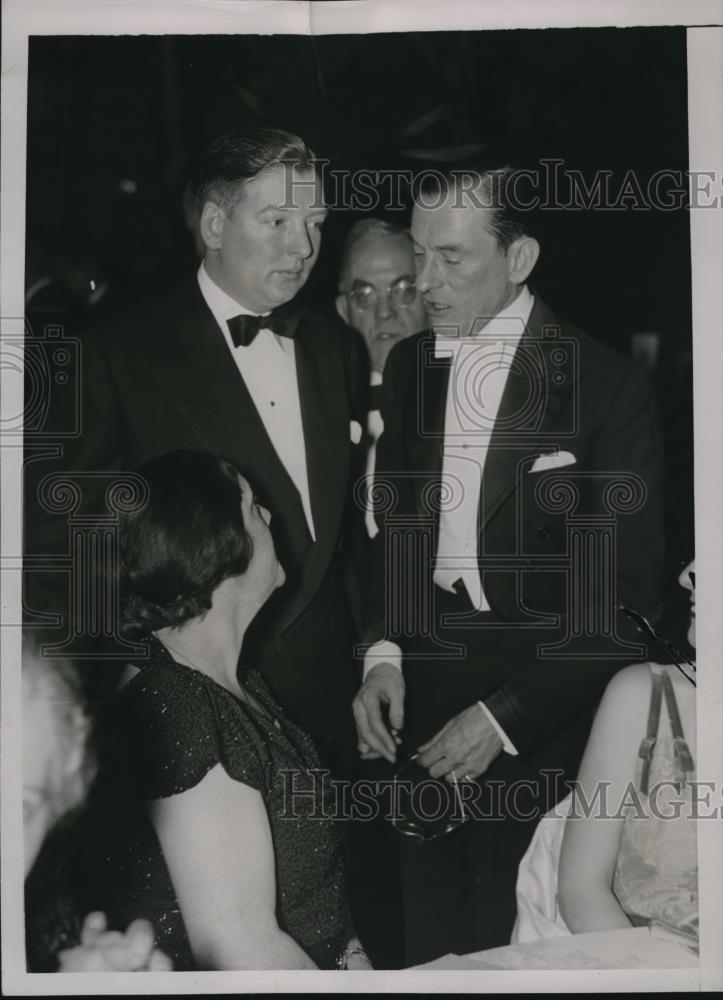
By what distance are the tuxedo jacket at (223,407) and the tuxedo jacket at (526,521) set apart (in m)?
0.08

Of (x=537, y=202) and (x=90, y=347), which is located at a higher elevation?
(x=537, y=202)

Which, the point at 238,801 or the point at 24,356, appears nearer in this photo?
the point at 238,801

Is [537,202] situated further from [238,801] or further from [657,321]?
[238,801]

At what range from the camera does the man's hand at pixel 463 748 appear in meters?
1.57

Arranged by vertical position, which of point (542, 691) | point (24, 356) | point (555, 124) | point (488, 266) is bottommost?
point (542, 691)

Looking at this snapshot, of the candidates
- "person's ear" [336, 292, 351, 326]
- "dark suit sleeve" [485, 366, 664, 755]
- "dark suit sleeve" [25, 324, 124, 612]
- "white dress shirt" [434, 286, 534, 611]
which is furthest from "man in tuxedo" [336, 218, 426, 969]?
"dark suit sleeve" [25, 324, 124, 612]

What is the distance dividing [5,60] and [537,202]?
2.99ft

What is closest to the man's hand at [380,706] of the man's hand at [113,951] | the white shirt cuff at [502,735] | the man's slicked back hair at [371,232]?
the white shirt cuff at [502,735]

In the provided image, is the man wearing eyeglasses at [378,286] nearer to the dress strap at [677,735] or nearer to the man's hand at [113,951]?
the dress strap at [677,735]

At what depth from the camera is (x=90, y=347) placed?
Answer: 61.8 inches

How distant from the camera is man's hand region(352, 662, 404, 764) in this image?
61.5 inches

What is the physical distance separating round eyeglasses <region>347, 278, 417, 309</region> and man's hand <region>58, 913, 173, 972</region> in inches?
41.1

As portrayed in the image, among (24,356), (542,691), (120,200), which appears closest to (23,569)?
(24,356)

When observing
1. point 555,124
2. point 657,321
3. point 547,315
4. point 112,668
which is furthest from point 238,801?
point 555,124
